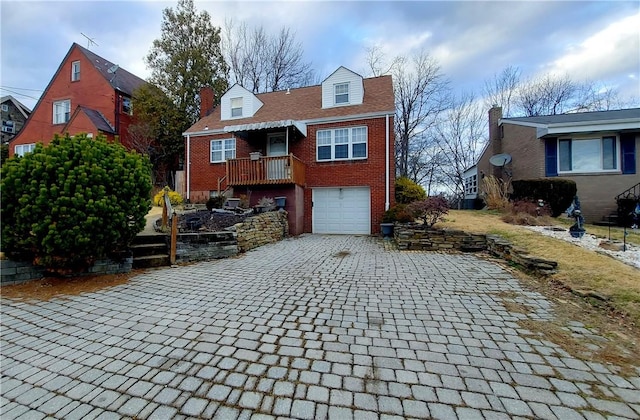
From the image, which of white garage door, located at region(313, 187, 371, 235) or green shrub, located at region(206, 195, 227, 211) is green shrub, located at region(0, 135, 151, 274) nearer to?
green shrub, located at region(206, 195, 227, 211)

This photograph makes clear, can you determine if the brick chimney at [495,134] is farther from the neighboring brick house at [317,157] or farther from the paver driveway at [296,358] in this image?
the paver driveway at [296,358]

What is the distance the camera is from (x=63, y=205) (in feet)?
15.0

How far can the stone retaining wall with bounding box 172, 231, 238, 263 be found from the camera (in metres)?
6.66

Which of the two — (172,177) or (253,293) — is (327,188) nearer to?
(253,293)

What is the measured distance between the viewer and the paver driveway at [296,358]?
193 cm

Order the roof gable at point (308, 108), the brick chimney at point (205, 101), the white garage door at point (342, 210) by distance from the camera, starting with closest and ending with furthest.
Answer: the white garage door at point (342, 210) → the roof gable at point (308, 108) → the brick chimney at point (205, 101)

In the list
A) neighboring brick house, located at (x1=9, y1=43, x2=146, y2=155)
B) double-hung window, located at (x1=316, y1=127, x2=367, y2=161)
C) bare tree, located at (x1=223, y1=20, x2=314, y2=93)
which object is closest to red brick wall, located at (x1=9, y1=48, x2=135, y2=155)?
neighboring brick house, located at (x1=9, y1=43, x2=146, y2=155)

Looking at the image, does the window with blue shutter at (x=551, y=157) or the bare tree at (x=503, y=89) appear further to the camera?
the bare tree at (x=503, y=89)

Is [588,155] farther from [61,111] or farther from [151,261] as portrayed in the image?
[61,111]

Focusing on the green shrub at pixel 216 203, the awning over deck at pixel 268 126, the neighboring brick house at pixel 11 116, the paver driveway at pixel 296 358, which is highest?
the neighboring brick house at pixel 11 116

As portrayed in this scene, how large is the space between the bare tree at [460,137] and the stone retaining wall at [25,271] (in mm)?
25161

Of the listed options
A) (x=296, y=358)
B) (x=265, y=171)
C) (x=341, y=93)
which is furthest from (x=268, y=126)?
(x=296, y=358)

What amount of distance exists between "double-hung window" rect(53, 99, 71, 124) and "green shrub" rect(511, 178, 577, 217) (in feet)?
95.8

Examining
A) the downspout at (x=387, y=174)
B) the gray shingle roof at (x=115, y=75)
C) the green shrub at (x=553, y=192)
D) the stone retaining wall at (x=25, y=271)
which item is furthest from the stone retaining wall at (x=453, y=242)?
the gray shingle roof at (x=115, y=75)
